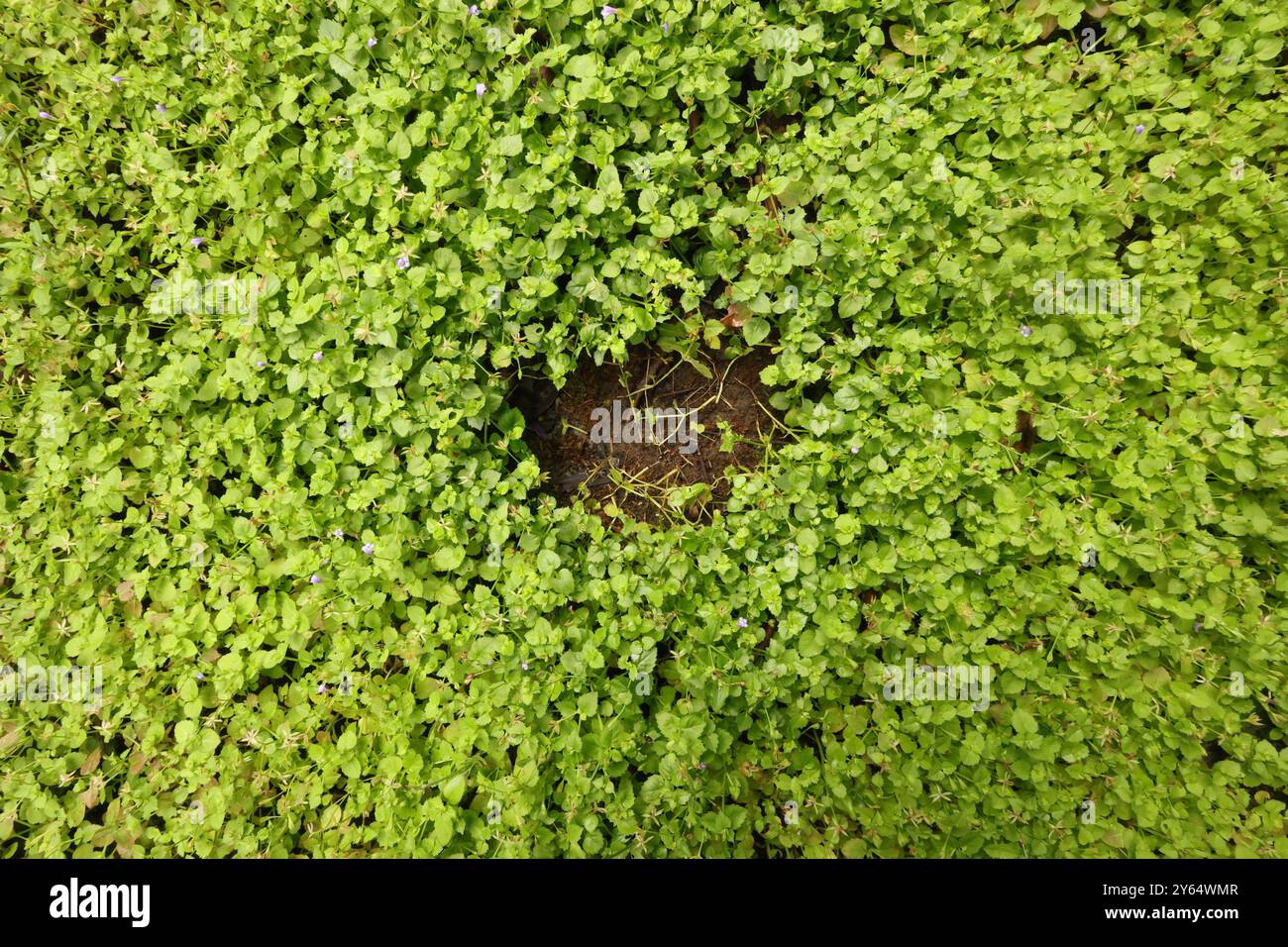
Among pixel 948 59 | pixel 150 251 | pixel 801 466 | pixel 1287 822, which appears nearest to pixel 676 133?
pixel 948 59

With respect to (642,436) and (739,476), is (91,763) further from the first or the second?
(739,476)

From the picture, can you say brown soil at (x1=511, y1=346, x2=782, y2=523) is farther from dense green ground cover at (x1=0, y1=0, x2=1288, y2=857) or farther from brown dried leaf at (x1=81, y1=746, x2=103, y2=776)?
brown dried leaf at (x1=81, y1=746, x2=103, y2=776)

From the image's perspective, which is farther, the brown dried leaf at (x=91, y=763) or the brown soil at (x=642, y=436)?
the brown soil at (x=642, y=436)

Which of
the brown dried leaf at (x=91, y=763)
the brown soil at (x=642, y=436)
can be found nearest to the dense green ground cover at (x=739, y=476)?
the brown dried leaf at (x=91, y=763)

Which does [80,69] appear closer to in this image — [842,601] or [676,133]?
[676,133]

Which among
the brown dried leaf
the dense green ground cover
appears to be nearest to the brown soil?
the dense green ground cover

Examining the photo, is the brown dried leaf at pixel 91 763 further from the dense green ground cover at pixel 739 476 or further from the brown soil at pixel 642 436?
the brown soil at pixel 642 436
